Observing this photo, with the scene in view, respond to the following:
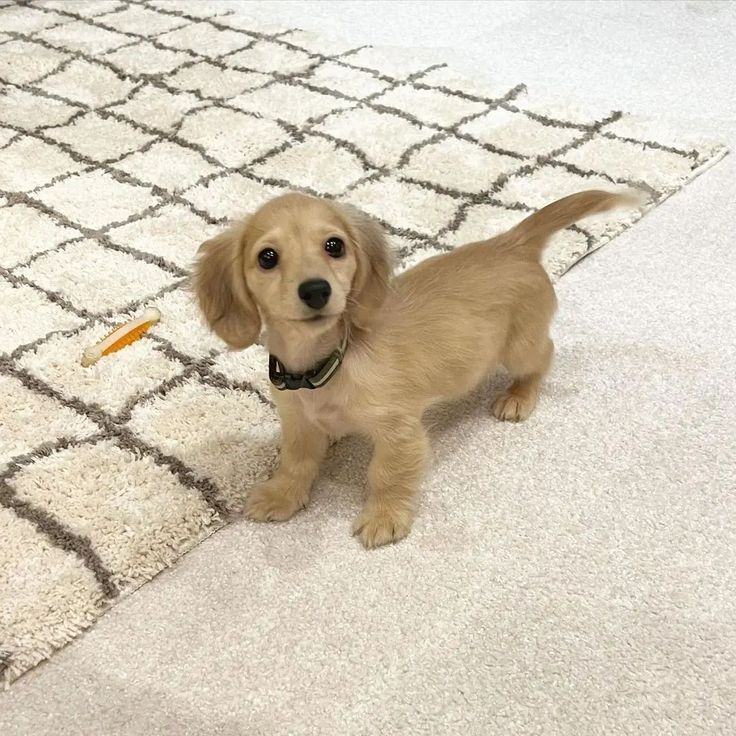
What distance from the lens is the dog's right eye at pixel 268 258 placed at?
1.07 m

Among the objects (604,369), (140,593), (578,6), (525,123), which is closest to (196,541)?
(140,593)

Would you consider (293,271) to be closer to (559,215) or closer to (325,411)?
(325,411)

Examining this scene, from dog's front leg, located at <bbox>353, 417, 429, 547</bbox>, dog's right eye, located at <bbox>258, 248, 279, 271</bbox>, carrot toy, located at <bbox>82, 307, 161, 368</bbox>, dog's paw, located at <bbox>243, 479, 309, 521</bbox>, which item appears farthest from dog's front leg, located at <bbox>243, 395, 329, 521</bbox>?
carrot toy, located at <bbox>82, 307, 161, 368</bbox>

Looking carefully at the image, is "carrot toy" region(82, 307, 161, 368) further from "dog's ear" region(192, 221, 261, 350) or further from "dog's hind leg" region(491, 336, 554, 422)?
"dog's hind leg" region(491, 336, 554, 422)

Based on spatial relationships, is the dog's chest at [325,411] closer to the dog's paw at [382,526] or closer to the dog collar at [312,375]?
the dog collar at [312,375]

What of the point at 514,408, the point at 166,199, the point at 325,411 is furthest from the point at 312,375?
the point at 166,199

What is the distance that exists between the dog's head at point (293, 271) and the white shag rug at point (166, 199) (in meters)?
0.34

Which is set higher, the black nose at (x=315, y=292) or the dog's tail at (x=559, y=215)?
the black nose at (x=315, y=292)

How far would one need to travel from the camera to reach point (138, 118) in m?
2.53

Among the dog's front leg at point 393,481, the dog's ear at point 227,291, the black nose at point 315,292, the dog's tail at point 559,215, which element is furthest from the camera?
the dog's tail at point 559,215

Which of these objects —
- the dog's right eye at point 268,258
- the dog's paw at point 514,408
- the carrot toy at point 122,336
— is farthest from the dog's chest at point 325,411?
the carrot toy at point 122,336

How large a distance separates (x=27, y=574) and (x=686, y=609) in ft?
3.13

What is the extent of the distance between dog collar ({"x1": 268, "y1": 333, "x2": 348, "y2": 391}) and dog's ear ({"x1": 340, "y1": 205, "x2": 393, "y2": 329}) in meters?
0.05

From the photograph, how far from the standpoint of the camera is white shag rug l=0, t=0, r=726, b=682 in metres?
1.27
